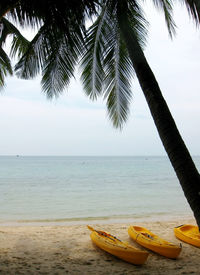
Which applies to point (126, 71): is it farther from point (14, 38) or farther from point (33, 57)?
point (14, 38)

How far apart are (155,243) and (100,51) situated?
3.89 m

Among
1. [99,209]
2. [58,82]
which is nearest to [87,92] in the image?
[58,82]

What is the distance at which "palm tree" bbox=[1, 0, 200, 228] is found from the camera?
4527mm

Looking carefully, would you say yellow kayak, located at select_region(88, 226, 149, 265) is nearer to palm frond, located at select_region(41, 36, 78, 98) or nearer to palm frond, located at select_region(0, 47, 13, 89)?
palm frond, located at select_region(41, 36, 78, 98)

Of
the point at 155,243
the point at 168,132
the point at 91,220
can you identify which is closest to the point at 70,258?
the point at 155,243

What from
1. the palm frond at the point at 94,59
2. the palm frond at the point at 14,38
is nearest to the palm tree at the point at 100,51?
the palm frond at the point at 94,59

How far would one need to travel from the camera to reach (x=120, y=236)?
25.1 ft

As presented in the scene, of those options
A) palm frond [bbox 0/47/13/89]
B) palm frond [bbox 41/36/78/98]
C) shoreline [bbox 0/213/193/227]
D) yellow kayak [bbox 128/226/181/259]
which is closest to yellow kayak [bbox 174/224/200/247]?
yellow kayak [bbox 128/226/181/259]

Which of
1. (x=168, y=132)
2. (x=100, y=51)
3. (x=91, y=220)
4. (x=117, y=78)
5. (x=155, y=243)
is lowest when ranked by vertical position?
(x=91, y=220)

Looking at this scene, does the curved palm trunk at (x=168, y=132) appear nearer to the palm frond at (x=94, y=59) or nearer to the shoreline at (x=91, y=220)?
the palm frond at (x=94, y=59)

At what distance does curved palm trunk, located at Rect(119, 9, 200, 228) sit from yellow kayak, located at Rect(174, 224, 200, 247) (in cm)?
363

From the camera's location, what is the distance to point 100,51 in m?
6.15

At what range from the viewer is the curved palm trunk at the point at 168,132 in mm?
3508

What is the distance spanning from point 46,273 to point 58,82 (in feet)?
12.6
